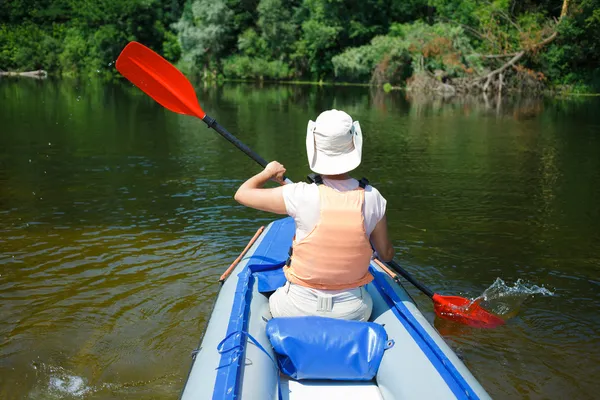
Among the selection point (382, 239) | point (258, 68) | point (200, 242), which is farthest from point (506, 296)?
point (258, 68)

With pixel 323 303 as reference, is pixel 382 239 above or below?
above

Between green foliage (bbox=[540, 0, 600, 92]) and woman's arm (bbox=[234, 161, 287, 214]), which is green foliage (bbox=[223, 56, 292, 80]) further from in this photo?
woman's arm (bbox=[234, 161, 287, 214])

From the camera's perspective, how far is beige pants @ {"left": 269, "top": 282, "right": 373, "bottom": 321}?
2854 mm

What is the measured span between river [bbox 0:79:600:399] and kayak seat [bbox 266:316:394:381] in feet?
3.37

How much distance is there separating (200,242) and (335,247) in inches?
135

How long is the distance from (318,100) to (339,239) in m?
21.7

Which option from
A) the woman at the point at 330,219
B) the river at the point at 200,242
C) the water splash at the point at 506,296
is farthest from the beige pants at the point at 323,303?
the water splash at the point at 506,296

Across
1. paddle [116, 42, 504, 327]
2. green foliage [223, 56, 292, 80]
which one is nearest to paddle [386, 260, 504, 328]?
paddle [116, 42, 504, 327]

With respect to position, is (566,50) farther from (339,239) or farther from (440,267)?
(339,239)

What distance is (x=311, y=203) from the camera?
2693mm

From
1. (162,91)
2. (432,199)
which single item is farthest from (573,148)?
(162,91)

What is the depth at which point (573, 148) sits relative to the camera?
12.1 meters

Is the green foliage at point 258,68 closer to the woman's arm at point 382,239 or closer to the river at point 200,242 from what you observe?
the river at point 200,242

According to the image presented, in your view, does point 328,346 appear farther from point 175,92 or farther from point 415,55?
point 415,55
